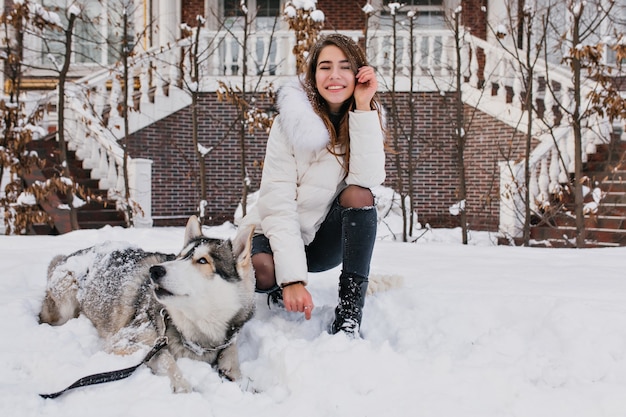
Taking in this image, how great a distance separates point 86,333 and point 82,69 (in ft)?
40.5

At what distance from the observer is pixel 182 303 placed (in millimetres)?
2352

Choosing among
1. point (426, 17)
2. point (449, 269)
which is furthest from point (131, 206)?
point (426, 17)

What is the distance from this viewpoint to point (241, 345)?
2.94 m

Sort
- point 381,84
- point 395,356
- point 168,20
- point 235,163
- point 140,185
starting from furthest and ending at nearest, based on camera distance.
Result: point 168,20 → point 235,163 → point 381,84 → point 140,185 → point 395,356

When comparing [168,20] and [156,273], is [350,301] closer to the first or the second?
[156,273]

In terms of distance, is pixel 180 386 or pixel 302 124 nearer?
pixel 180 386

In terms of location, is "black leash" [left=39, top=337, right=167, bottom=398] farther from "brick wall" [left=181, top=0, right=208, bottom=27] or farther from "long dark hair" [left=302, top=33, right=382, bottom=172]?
"brick wall" [left=181, top=0, right=208, bottom=27]

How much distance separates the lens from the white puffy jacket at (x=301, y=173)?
109 inches

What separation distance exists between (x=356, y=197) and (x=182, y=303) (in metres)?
1.00

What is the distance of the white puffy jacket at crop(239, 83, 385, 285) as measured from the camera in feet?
9.09

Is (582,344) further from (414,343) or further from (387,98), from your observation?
(387,98)

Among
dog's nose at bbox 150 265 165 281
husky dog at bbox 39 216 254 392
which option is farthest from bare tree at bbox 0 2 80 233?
dog's nose at bbox 150 265 165 281

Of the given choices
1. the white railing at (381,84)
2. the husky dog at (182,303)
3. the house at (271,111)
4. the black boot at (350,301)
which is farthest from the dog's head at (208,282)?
the house at (271,111)

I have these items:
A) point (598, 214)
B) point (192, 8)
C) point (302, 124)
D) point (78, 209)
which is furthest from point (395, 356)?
point (192, 8)
